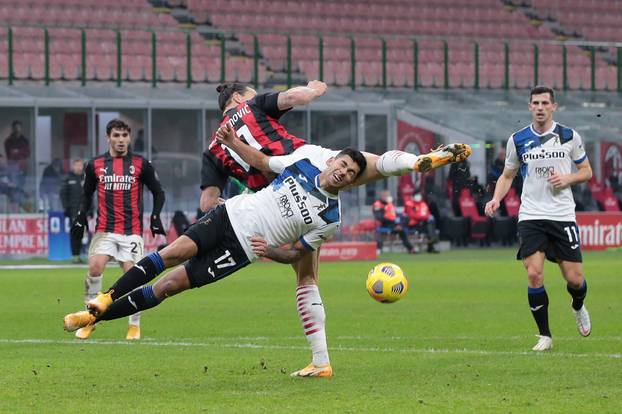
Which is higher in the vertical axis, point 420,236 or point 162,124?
point 162,124

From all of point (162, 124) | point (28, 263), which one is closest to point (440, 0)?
point (162, 124)

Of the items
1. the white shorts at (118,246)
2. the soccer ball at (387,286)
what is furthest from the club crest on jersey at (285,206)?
the white shorts at (118,246)

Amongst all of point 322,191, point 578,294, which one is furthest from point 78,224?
point 322,191

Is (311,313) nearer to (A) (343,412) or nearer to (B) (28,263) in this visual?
(A) (343,412)

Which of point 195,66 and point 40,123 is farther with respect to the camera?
point 195,66

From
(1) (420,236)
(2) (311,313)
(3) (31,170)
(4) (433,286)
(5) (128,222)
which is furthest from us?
(1) (420,236)

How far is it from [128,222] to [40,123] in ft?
56.8

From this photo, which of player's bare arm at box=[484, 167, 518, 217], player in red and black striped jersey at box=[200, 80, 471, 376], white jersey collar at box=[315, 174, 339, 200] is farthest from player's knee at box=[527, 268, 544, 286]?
white jersey collar at box=[315, 174, 339, 200]

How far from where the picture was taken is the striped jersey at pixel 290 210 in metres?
9.27

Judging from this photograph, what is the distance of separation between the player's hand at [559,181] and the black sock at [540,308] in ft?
3.13

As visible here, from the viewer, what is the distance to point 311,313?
9945 mm

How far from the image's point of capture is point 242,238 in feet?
30.9

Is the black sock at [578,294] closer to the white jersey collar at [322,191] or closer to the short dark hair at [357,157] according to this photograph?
the white jersey collar at [322,191]

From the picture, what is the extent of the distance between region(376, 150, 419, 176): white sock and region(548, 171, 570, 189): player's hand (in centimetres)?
346
